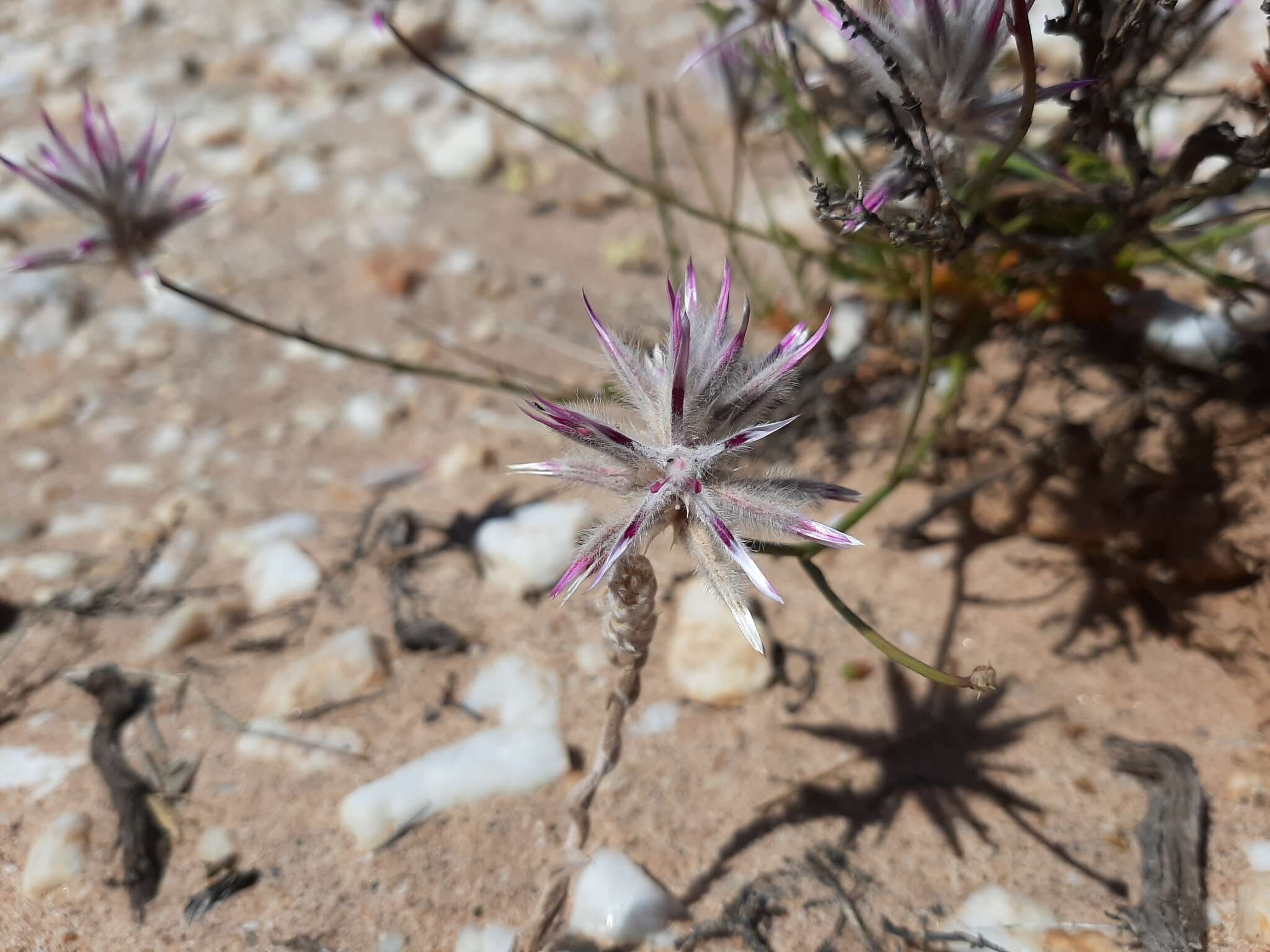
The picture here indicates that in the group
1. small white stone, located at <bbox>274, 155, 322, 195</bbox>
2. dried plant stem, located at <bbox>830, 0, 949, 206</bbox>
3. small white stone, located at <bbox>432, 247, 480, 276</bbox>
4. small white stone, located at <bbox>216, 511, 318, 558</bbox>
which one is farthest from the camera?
small white stone, located at <bbox>274, 155, 322, 195</bbox>

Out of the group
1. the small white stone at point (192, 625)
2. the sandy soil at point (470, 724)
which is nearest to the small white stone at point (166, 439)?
the sandy soil at point (470, 724)

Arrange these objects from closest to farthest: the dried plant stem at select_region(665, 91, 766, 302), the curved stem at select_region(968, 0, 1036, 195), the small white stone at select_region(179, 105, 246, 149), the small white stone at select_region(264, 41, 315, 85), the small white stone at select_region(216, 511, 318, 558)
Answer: the curved stem at select_region(968, 0, 1036, 195)
the small white stone at select_region(216, 511, 318, 558)
the dried plant stem at select_region(665, 91, 766, 302)
the small white stone at select_region(179, 105, 246, 149)
the small white stone at select_region(264, 41, 315, 85)

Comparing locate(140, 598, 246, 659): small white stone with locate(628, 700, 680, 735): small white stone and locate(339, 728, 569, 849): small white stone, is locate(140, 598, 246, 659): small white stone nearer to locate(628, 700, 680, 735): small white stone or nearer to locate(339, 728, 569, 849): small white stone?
locate(339, 728, 569, 849): small white stone

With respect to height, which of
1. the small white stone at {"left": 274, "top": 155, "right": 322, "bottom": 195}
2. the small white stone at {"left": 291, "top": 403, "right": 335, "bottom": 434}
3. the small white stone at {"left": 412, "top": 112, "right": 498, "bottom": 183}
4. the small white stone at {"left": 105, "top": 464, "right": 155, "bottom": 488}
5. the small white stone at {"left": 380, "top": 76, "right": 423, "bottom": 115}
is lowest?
the small white stone at {"left": 105, "top": 464, "right": 155, "bottom": 488}

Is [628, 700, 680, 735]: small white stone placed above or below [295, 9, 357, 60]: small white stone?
below

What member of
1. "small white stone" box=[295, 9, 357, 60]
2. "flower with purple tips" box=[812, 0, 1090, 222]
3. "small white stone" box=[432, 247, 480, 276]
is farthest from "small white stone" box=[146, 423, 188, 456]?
"small white stone" box=[295, 9, 357, 60]

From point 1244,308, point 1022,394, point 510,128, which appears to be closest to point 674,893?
point 1022,394

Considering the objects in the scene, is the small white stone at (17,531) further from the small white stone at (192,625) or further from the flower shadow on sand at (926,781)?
the flower shadow on sand at (926,781)

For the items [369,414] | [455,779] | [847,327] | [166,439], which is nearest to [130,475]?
[166,439]
